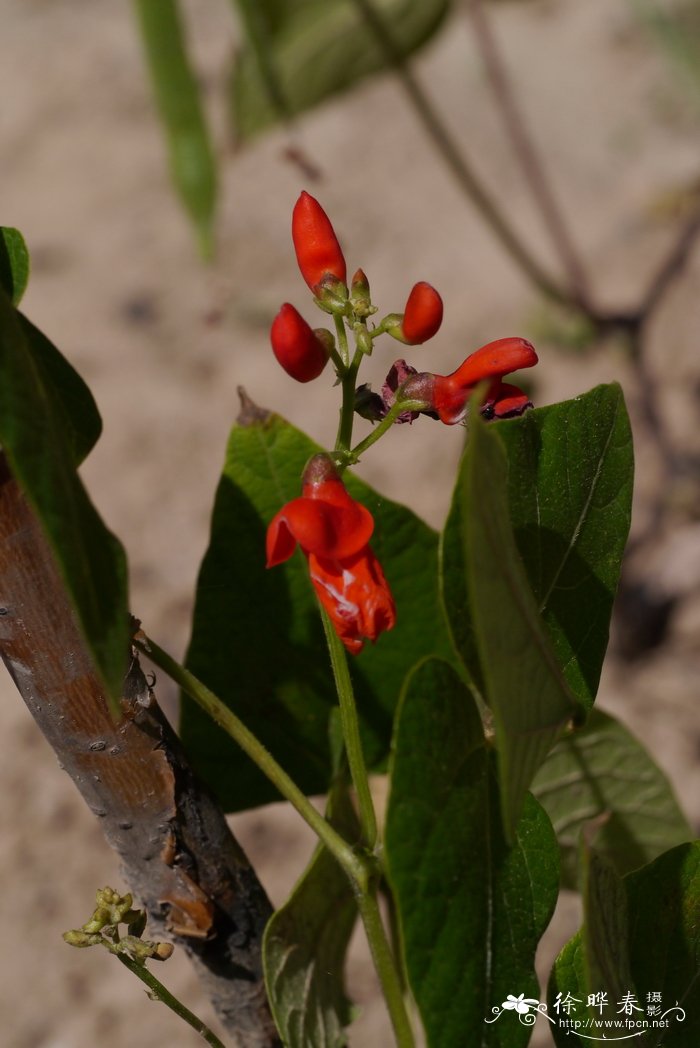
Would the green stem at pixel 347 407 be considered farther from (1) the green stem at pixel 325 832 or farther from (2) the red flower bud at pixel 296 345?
(1) the green stem at pixel 325 832

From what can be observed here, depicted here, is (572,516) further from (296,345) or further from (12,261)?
(12,261)

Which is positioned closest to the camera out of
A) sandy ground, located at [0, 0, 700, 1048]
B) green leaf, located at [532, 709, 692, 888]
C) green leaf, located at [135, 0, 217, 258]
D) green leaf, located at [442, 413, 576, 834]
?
green leaf, located at [442, 413, 576, 834]

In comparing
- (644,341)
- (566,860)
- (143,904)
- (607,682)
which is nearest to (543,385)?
(644,341)

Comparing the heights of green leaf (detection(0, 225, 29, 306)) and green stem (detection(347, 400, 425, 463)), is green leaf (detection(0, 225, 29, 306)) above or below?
above

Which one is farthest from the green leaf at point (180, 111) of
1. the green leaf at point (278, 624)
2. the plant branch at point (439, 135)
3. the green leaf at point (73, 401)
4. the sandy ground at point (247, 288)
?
the green leaf at point (73, 401)

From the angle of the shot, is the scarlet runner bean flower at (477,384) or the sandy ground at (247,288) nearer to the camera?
the scarlet runner bean flower at (477,384)

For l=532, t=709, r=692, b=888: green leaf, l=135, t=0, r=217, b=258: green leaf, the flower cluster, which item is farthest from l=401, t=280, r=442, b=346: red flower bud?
l=135, t=0, r=217, b=258: green leaf

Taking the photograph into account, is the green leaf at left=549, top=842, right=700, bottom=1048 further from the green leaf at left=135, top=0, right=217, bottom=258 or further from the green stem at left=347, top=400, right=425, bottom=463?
the green leaf at left=135, top=0, right=217, bottom=258

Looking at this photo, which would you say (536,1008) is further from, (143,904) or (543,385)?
(543,385)
